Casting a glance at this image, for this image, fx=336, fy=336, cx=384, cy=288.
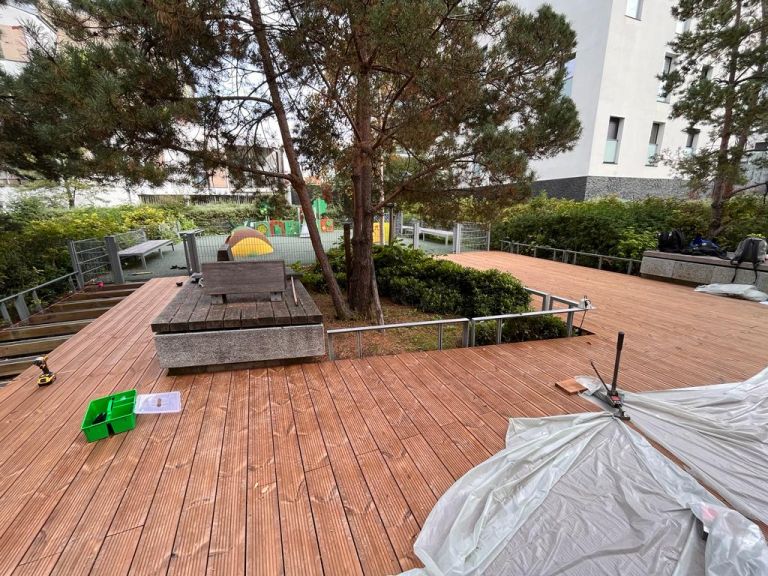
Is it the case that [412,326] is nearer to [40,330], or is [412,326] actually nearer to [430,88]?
[430,88]

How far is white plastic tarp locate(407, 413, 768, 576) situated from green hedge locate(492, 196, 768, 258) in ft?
19.8

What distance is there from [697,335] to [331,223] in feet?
31.4

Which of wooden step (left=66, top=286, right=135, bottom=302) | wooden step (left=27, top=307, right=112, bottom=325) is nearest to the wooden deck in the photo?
wooden step (left=27, top=307, right=112, bottom=325)

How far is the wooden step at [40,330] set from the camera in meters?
5.42

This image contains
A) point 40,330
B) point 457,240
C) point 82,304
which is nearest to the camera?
point 40,330

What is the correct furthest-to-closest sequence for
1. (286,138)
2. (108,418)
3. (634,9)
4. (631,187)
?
(631,187) → (634,9) → (286,138) → (108,418)

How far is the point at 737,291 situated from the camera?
6.11 m

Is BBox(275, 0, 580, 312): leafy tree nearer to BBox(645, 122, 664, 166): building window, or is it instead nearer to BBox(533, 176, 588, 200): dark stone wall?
BBox(533, 176, 588, 200): dark stone wall

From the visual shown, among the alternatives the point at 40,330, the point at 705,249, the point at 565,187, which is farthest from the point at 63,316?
the point at 565,187

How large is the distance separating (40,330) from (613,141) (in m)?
16.5

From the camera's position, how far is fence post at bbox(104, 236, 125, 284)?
7276 mm

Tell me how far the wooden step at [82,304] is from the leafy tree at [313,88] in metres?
2.84

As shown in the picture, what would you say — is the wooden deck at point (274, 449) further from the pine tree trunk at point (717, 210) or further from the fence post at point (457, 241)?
the fence post at point (457, 241)

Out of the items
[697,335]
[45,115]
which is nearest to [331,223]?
[45,115]
